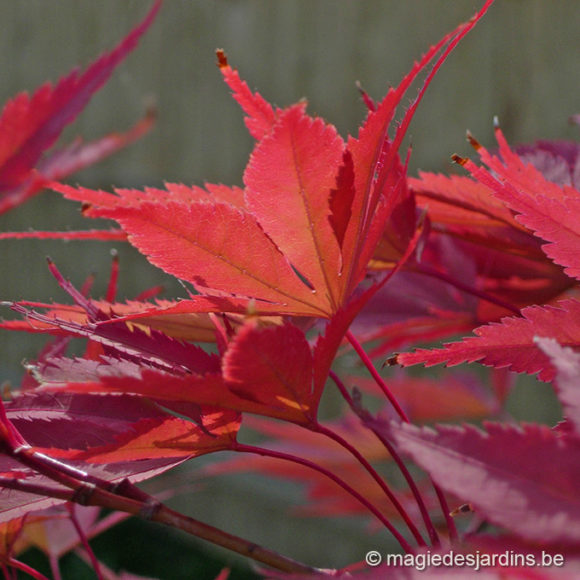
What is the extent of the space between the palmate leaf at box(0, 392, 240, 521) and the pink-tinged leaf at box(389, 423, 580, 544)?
11cm

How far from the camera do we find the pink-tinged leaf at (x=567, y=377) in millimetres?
193

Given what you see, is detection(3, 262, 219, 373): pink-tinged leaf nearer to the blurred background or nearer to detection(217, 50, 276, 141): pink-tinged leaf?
detection(217, 50, 276, 141): pink-tinged leaf

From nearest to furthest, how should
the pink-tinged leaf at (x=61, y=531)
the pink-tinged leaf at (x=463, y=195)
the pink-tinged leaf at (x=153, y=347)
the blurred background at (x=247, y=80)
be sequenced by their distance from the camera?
1. the pink-tinged leaf at (x=153, y=347)
2. the pink-tinged leaf at (x=463, y=195)
3. the pink-tinged leaf at (x=61, y=531)
4. the blurred background at (x=247, y=80)

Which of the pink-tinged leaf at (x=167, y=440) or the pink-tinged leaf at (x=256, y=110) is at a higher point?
the pink-tinged leaf at (x=256, y=110)

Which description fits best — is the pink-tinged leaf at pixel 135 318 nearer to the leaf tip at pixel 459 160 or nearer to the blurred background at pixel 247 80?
the leaf tip at pixel 459 160

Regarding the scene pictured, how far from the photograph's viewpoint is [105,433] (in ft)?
0.94

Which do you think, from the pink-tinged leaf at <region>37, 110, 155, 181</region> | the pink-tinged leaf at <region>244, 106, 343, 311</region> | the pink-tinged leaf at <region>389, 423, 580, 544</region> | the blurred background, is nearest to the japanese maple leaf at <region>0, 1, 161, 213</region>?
the pink-tinged leaf at <region>37, 110, 155, 181</region>

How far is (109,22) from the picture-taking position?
2525mm

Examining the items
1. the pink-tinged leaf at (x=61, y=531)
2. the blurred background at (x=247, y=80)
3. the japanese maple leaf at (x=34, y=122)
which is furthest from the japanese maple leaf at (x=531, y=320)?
the blurred background at (x=247, y=80)

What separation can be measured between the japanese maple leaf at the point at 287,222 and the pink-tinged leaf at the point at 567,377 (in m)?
0.08

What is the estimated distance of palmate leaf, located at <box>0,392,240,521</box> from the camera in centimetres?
27

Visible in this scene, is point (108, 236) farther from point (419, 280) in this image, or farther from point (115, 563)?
point (115, 563)

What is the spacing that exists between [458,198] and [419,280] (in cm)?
17

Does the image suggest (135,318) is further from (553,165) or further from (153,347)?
(553,165)
